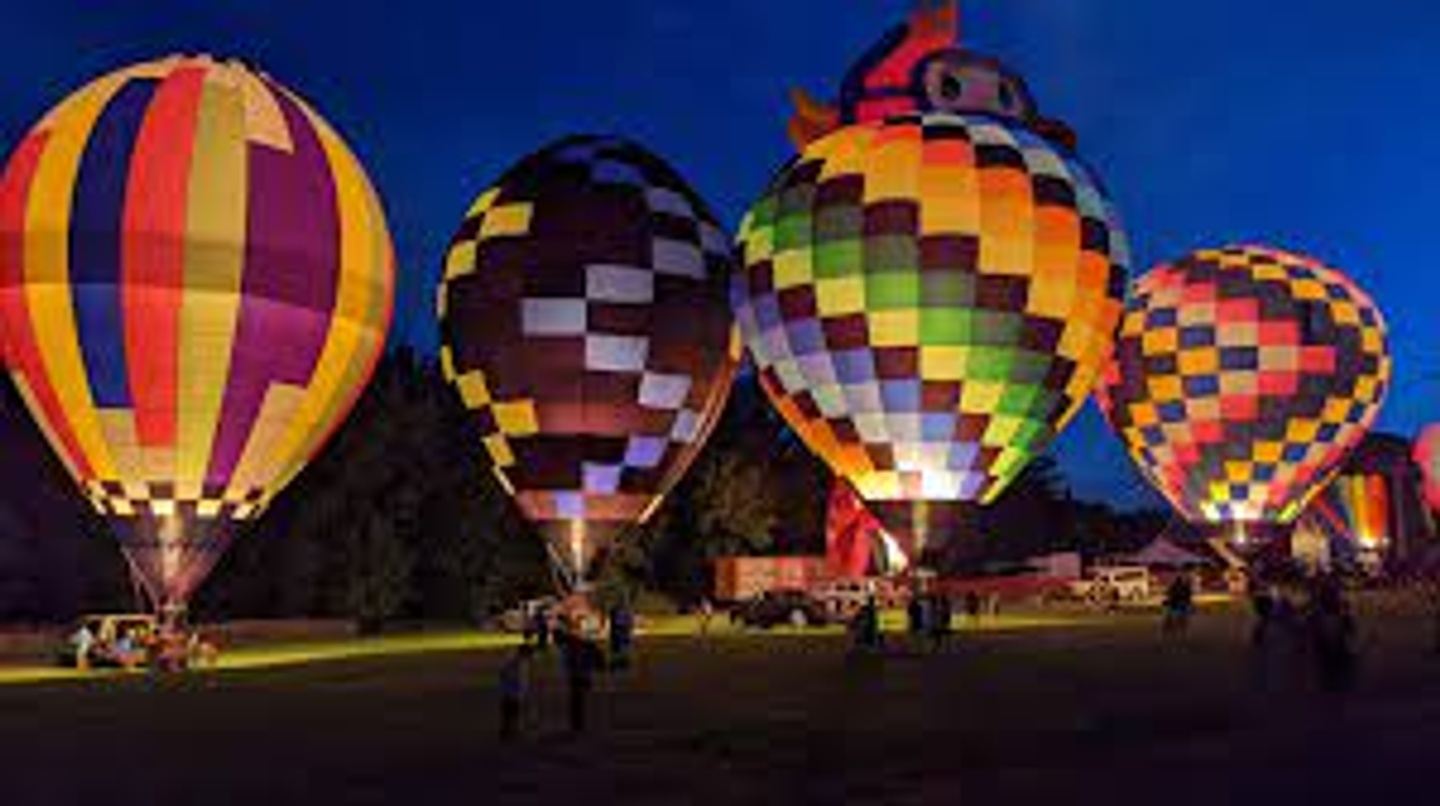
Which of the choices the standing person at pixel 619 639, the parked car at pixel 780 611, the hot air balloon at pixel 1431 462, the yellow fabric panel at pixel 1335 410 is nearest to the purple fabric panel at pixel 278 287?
the standing person at pixel 619 639

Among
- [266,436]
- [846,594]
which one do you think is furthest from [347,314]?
[846,594]

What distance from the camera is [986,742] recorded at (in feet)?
47.8

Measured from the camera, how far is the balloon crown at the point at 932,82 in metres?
34.0

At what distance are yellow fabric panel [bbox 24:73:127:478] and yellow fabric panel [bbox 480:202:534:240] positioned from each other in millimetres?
9157

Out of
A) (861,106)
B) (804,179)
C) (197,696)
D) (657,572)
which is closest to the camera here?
(197,696)

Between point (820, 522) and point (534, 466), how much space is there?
31.8 metres

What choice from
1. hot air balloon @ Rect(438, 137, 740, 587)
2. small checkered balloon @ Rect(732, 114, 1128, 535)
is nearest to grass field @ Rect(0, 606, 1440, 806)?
small checkered balloon @ Rect(732, 114, 1128, 535)

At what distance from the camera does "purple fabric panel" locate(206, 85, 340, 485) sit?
85.0 ft

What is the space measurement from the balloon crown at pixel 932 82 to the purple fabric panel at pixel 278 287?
515 inches

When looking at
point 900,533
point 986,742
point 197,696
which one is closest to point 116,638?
point 197,696

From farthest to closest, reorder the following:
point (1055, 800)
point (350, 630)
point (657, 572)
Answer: point (657, 572) < point (350, 630) < point (1055, 800)

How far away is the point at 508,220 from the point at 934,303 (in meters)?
9.33

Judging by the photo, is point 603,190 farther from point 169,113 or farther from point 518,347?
point 169,113

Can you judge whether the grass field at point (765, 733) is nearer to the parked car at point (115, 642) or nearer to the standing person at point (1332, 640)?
the standing person at point (1332, 640)
